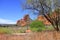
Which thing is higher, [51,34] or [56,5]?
[56,5]

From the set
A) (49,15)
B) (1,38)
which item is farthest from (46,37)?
(49,15)

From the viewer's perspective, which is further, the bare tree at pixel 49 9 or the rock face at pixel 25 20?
the rock face at pixel 25 20

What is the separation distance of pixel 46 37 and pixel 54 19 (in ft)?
58.3

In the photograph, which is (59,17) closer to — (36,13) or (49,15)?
(49,15)

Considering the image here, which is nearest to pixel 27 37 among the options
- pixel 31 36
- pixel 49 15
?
pixel 31 36

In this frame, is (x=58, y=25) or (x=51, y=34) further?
(x=58, y=25)

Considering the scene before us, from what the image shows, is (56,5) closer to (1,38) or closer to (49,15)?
(49,15)

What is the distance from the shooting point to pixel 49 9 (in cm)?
2761

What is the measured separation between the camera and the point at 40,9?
27.9 m

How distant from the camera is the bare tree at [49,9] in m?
27.3

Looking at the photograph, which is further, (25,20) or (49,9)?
(25,20)

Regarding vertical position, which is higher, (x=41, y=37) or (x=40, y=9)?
(x=40, y=9)

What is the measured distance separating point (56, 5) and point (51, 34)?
18089 mm

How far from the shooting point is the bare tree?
27344 millimetres
